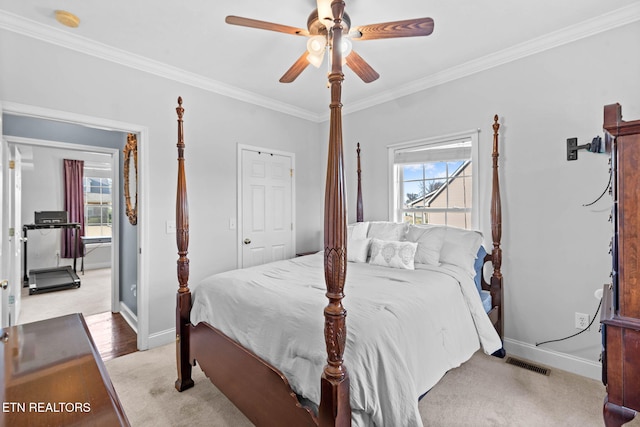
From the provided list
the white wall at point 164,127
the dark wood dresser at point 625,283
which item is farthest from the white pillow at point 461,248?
the white wall at point 164,127

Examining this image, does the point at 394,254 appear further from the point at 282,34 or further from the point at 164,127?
the point at 164,127

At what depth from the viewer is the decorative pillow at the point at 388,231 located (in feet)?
9.68

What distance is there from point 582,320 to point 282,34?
3.28 m

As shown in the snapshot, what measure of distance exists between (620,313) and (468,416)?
1197 mm

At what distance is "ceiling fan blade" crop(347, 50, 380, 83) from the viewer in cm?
212

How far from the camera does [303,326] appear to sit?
4.99 feet

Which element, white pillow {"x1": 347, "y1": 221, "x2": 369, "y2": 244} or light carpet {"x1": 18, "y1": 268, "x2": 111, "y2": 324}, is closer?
white pillow {"x1": 347, "y1": 221, "x2": 369, "y2": 244}

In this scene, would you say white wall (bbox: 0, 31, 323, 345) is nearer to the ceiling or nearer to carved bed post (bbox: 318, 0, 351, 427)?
the ceiling

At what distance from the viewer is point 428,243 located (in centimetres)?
270

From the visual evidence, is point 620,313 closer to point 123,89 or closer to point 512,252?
point 512,252

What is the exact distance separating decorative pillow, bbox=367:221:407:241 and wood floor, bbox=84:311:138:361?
2.59 metres

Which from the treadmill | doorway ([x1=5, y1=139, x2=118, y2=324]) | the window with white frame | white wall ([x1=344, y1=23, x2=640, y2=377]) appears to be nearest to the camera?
white wall ([x1=344, y1=23, x2=640, y2=377])

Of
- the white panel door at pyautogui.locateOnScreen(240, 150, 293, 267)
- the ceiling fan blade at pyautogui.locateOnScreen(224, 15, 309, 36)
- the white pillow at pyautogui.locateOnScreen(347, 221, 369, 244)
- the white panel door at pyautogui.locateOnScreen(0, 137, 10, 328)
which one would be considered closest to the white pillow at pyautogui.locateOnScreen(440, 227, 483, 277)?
the white pillow at pyautogui.locateOnScreen(347, 221, 369, 244)

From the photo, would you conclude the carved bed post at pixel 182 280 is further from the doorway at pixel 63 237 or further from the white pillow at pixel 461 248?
the doorway at pixel 63 237
